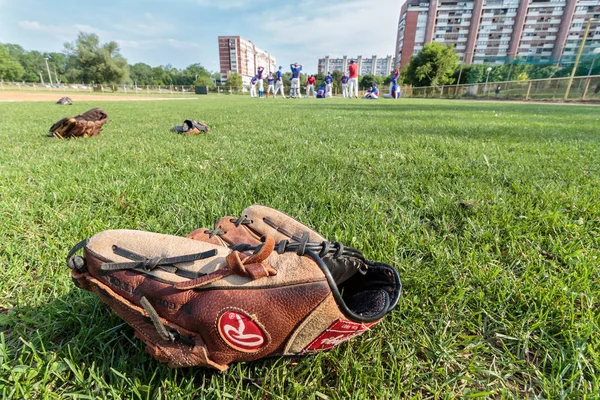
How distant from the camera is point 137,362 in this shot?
0.98m

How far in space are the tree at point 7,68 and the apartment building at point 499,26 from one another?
10904 centimetres

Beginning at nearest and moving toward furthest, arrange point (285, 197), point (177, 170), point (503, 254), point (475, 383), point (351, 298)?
point (475, 383), point (351, 298), point (503, 254), point (285, 197), point (177, 170)

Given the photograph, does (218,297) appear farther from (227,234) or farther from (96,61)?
(96,61)

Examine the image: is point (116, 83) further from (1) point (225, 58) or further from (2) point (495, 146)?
(1) point (225, 58)

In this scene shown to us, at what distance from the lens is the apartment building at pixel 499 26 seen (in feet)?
254

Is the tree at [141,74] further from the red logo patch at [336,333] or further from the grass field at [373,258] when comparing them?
the red logo patch at [336,333]

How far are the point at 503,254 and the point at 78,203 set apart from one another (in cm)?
278

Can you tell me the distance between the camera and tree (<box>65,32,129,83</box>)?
57.5 metres

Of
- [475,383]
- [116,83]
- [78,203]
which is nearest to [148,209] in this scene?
[78,203]

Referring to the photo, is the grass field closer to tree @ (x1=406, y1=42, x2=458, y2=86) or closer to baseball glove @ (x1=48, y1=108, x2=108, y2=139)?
baseball glove @ (x1=48, y1=108, x2=108, y2=139)

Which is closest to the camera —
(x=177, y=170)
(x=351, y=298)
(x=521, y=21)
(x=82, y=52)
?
(x=351, y=298)

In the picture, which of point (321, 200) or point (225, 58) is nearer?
point (321, 200)

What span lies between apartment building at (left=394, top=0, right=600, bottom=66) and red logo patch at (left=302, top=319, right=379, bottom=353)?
91.7 m

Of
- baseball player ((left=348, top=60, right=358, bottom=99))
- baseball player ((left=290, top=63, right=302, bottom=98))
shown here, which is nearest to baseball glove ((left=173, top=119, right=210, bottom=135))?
baseball player ((left=348, top=60, right=358, bottom=99))
